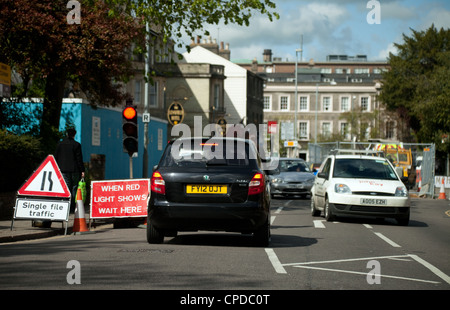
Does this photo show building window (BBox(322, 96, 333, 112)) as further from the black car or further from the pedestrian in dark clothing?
the black car

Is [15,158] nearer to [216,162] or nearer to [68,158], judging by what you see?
[68,158]

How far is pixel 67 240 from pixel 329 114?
285ft

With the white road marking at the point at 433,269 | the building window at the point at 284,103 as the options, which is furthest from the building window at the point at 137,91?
the white road marking at the point at 433,269

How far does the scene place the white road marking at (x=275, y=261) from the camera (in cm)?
923

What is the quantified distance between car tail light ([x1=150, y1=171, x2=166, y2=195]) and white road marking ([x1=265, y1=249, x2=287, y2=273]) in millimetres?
1878

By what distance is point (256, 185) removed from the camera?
1141 cm

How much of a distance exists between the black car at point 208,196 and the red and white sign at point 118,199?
4.34 metres

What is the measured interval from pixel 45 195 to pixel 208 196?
4.23 metres

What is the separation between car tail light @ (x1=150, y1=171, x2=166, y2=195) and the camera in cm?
1144

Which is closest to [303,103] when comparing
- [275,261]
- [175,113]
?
[175,113]

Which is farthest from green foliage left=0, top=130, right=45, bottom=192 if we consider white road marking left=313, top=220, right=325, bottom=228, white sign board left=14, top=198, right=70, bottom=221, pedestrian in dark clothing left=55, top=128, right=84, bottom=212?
white road marking left=313, top=220, right=325, bottom=228

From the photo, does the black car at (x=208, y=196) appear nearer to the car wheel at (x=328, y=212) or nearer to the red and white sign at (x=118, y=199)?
the red and white sign at (x=118, y=199)

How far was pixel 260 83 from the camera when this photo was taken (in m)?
93.8
